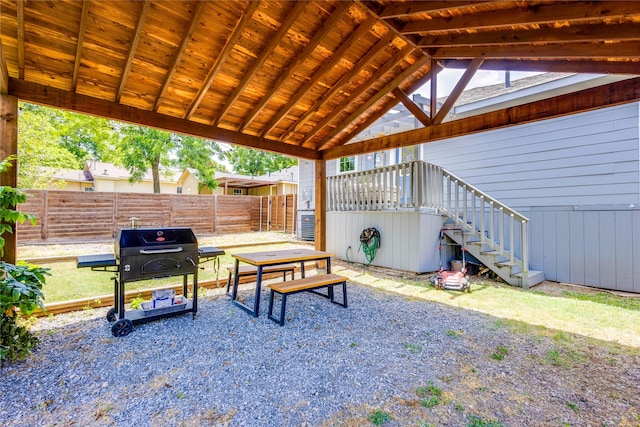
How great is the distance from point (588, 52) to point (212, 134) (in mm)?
4665

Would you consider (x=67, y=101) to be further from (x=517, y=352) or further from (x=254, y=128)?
(x=517, y=352)

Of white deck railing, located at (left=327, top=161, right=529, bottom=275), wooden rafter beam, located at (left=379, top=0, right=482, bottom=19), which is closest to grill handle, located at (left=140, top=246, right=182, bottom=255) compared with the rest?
wooden rafter beam, located at (left=379, top=0, right=482, bottom=19)

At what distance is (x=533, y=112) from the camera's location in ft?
11.8

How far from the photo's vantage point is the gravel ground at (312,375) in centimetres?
191

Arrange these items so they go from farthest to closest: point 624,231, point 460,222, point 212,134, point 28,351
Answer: point 460,222 < point 624,231 < point 212,134 < point 28,351

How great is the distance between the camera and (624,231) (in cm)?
499

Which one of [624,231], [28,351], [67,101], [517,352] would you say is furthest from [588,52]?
[28,351]

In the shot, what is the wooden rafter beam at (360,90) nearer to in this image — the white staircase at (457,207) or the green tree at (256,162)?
the white staircase at (457,207)

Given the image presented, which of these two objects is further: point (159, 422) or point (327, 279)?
point (327, 279)

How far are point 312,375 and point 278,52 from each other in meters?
3.66

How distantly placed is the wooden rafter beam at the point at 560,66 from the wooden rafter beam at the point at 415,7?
1.55 m

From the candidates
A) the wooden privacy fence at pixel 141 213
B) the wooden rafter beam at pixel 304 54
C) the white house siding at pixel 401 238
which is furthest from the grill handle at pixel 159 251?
the wooden privacy fence at pixel 141 213

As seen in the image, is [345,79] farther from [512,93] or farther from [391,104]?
[512,93]

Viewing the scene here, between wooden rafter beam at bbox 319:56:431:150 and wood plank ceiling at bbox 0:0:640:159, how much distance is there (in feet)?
0.09
